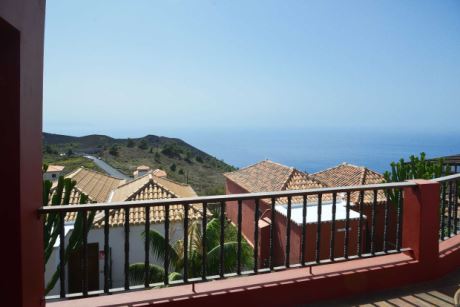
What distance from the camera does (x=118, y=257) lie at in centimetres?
1235

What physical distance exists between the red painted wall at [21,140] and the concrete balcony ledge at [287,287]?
0.65m

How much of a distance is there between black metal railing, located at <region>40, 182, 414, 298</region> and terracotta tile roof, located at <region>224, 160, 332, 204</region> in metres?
1.47

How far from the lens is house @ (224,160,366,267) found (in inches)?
459

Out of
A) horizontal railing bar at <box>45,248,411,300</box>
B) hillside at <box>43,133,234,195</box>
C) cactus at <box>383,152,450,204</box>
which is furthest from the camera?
hillside at <box>43,133,234,195</box>

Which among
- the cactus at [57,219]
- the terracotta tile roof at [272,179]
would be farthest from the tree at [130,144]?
the cactus at [57,219]

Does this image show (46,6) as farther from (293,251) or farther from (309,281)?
(293,251)

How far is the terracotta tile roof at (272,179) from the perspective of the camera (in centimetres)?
1859

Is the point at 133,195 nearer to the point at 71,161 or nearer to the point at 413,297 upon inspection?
the point at 413,297

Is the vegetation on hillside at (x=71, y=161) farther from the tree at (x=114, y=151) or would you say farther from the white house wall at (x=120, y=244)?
the white house wall at (x=120, y=244)

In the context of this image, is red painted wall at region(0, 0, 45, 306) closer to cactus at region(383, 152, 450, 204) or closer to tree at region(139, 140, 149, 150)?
cactus at region(383, 152, 450, 204)

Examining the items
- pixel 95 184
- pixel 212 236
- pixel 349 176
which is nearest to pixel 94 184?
pixel 95 184

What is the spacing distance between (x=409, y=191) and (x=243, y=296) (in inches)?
78.9

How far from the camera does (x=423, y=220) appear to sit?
3.64 m

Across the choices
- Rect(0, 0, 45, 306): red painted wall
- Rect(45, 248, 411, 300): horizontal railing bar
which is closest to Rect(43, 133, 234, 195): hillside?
Rect(45, 248, 411, 300): horizontal railing bar
